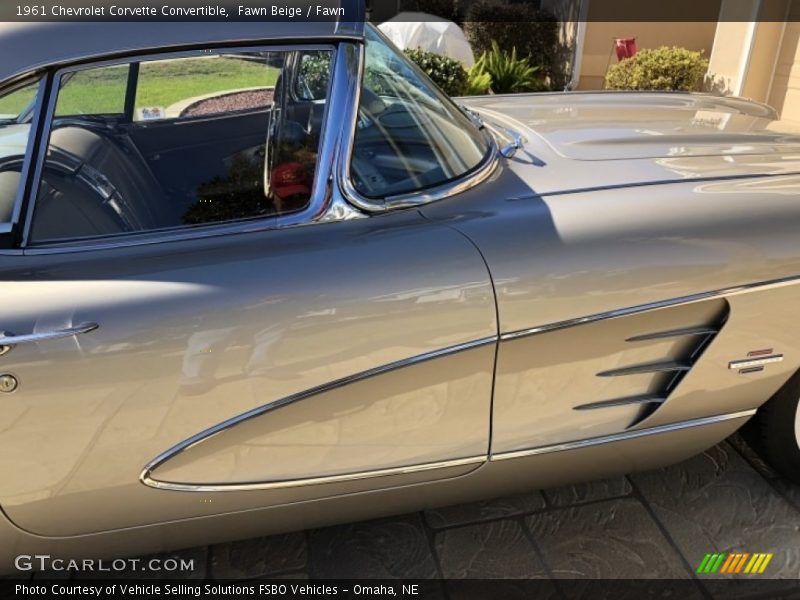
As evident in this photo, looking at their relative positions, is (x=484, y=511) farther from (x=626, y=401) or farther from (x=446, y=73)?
(x=446, y=73)

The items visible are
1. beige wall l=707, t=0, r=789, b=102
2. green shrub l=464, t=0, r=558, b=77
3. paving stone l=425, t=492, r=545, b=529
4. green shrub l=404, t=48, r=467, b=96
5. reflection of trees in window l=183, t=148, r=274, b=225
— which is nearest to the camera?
reflection of trees in window l=183, t=148, r=274, b=225

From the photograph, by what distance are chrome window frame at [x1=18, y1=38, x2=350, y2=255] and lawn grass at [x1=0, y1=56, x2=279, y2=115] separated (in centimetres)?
4

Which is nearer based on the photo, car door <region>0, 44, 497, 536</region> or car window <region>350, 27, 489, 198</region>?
car door <region>0, 44, 497, 536</region>

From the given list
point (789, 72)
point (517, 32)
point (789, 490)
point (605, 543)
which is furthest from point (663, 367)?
point (517, 32)

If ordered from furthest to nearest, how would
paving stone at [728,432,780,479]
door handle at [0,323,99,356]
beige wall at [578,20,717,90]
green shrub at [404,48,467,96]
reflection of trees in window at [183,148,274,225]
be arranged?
beige wall at [578,20,717,90] < green shrub at [404,48,467,96] < paving stone at [728,432,780,479] < reflection of trees in window at [183,148,274,225] < door handle at [0,323,99,356]

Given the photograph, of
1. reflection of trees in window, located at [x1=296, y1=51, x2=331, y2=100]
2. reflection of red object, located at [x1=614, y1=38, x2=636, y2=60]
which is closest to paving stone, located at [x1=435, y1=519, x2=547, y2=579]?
reflection of trees in window, located at [x1=296, y1=51, x2=331, y2=100]

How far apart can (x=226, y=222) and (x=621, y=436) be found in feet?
4.08

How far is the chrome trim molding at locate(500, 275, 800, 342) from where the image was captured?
1.80 meters

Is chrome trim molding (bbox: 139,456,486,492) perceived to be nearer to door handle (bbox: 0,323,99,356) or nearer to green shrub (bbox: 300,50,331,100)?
door handle (bbox: 0,323,99,356)

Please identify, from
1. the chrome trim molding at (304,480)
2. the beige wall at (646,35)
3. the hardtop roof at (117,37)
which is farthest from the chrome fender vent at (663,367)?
the beige wall at (646,35)

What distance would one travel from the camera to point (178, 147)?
2176 millimetres

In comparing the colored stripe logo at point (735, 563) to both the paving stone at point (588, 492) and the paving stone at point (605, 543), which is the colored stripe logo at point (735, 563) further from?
the paving stone at point (588, 492)

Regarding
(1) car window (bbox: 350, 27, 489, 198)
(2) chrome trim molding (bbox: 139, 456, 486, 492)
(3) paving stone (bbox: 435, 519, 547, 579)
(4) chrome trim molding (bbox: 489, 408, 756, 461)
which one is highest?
(1) car window (bbox: 350, 27, 489, 198)

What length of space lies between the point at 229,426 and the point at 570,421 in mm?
911
